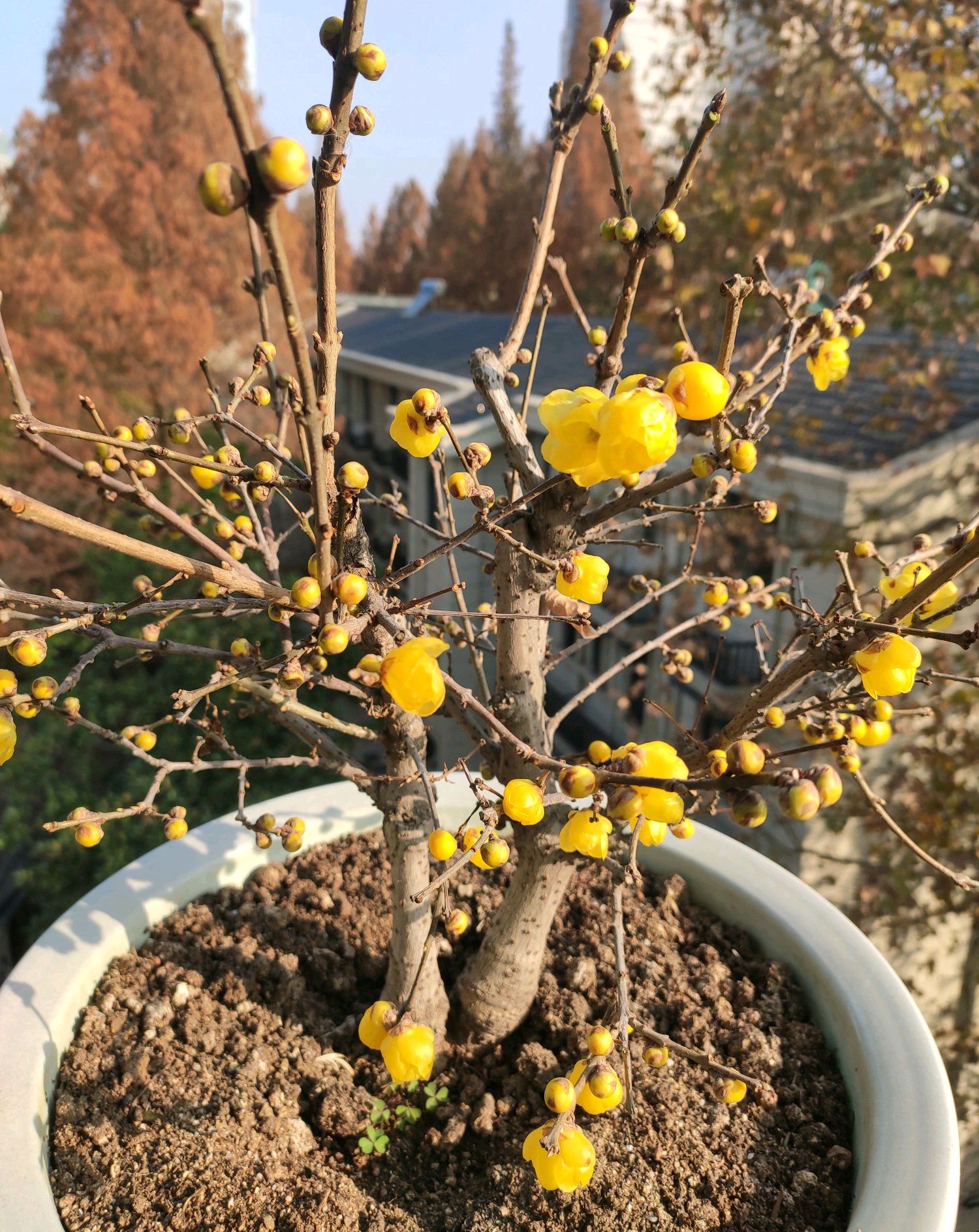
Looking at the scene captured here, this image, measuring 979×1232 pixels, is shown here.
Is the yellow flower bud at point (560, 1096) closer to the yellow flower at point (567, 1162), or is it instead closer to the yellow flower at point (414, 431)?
the yellow flower at point (567, 1162)

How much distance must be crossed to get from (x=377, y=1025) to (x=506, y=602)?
0.49 meters

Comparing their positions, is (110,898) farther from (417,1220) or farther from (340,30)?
(340,30)

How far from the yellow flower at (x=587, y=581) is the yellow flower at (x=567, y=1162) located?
21.5 inches

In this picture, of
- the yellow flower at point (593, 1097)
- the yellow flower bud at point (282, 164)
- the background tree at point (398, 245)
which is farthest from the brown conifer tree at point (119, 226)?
the background tree at point (398, 245)

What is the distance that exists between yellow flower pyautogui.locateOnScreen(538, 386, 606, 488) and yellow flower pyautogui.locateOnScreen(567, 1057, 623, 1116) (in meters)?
0.63

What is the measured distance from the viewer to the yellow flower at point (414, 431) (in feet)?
2.21

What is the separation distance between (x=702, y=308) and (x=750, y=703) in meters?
3.19

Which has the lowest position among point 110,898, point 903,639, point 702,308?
point 110,898

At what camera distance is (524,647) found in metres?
1.04

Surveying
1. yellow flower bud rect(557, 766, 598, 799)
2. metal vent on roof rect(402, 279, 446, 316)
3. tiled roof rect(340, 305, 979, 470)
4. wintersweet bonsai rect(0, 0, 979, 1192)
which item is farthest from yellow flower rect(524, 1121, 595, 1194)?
metal vent on roof rect(402, 279, 446, 316)

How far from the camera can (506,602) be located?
3.22 feet

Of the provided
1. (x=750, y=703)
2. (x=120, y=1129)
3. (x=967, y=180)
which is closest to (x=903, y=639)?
(x=750, y=703)

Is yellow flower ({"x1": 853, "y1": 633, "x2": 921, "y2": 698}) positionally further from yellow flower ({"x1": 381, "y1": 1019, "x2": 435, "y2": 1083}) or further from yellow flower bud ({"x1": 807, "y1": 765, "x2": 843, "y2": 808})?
yellow flower ({"x1": 381, "y1": 1019, "x2": 435, "y2": 1083})

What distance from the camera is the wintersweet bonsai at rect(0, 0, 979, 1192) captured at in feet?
1.77
